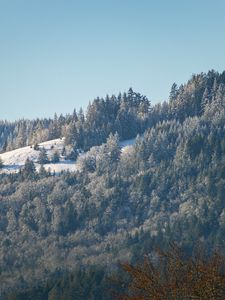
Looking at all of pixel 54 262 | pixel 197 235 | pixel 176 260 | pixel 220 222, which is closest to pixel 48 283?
pixel 54 262

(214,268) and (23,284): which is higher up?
(214,268)

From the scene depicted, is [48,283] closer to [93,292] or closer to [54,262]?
[93,292]

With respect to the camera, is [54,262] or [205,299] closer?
[205,299]

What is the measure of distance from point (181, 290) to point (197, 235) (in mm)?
160491

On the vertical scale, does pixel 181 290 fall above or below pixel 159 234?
above

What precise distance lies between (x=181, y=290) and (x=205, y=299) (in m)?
1.42

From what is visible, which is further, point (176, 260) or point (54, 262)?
point (54, 262)

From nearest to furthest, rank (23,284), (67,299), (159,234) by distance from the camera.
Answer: (67,299)
(23,284)
(159,234)

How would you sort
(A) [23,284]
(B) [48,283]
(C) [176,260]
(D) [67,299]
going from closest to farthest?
1. (C) [176,260]
2. (D) [67,299]
3. (B) [48,283]
4. (A) [23,284]

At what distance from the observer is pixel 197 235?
191 meters

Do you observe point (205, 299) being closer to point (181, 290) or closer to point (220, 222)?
point (181, 290)

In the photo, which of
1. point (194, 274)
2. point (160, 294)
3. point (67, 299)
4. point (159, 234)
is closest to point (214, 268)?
point (194, 274)

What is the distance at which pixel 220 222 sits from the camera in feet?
653

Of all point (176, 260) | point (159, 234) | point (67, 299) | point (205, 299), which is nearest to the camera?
point (205, 299)
